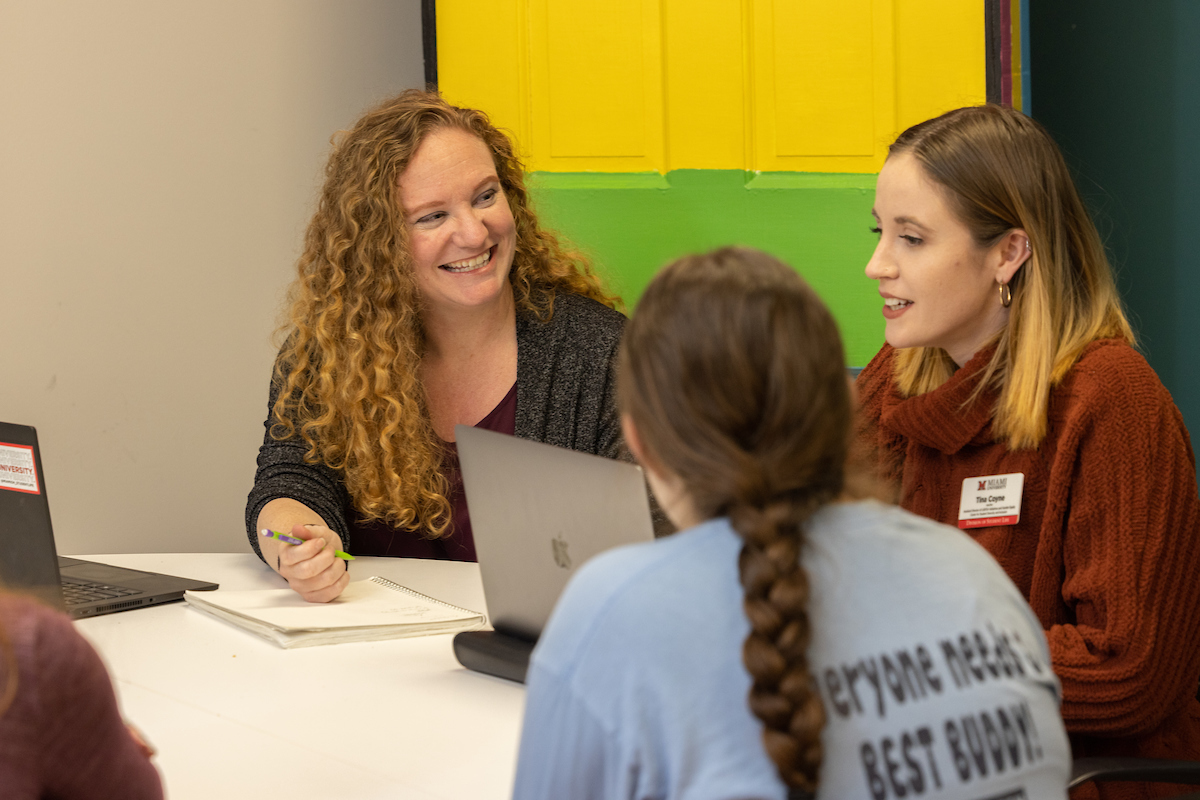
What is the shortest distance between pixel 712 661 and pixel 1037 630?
31cm

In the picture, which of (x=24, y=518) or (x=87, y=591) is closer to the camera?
(x=24, y=518)

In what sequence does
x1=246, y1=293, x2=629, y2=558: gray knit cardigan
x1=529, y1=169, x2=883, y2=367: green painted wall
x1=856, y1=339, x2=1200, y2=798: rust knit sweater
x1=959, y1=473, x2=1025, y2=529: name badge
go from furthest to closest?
x1=529, y1=169, x2=883, y2=367: green painted wall → x1=246, y1=293, x2=629, y2=558: gray knit cardigan → x1=959, y1=473, x2=1025, y2=529: name badge → x1=856, y1=339, x2=1200, y2=798: rust knit sweater

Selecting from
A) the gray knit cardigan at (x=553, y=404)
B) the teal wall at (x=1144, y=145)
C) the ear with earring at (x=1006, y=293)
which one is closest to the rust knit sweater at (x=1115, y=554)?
the ear with earring at (x=1006, y=293)

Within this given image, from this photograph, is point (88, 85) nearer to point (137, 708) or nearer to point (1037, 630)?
point (137, 708)

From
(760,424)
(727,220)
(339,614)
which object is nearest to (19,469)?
(339,614)

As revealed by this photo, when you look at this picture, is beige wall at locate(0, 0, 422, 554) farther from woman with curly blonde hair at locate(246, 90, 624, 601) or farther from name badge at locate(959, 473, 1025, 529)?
name badge at locate(959, 473, 1025, 529)

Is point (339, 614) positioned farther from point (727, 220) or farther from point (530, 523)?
point (727, 220)

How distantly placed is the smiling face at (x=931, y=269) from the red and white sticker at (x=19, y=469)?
45.0 inches

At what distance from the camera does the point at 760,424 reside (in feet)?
2.19

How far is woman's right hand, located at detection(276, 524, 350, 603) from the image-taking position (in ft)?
4.96

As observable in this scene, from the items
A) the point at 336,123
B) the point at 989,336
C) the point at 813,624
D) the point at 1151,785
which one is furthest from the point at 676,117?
the point at 813,624

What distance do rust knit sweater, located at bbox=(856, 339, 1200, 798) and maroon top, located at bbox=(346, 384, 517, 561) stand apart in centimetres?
93

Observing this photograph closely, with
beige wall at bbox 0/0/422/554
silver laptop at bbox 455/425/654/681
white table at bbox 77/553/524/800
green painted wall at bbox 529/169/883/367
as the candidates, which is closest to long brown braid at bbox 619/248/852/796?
silver laptop at bbox 455/425/654/681

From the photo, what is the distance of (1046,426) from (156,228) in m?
2.06
